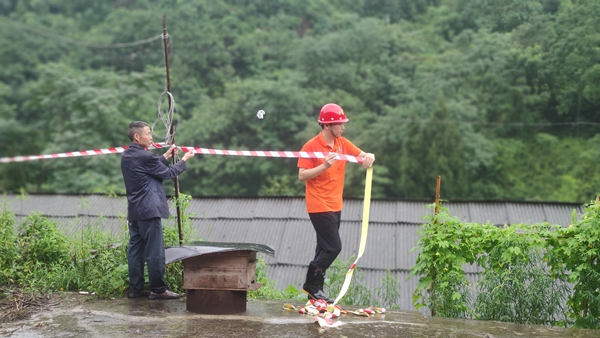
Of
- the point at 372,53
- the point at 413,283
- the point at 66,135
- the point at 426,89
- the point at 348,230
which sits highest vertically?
the point at 372,53

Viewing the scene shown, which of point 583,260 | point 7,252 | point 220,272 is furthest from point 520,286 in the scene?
point 7,252

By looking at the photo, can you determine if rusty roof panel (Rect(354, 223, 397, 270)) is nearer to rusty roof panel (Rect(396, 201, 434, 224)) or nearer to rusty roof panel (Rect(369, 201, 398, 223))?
rusty roof panel (Rect(369, 201, 398, 223))

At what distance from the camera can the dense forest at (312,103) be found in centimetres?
2216

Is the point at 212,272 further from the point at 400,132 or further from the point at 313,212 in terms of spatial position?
the point at 400,132

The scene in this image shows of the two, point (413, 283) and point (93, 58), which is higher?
point (93, 58)

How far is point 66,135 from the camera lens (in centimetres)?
2408

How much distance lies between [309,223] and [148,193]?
593 centimetres

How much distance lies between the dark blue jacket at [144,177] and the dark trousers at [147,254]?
108 millimetres

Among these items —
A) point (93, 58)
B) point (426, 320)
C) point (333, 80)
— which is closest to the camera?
point (426, 320)

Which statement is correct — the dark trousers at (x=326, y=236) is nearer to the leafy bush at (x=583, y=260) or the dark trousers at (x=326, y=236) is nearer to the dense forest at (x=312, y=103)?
the leafy bush at (x=583, y=260)

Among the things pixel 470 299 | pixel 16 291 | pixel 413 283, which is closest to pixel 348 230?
pixel 413 283

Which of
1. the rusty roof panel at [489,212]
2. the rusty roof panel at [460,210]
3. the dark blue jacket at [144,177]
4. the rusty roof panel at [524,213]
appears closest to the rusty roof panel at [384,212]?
A: the rusty roof panel at [460,210]

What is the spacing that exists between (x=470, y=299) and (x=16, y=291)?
4404 mm

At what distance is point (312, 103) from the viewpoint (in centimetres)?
2555
